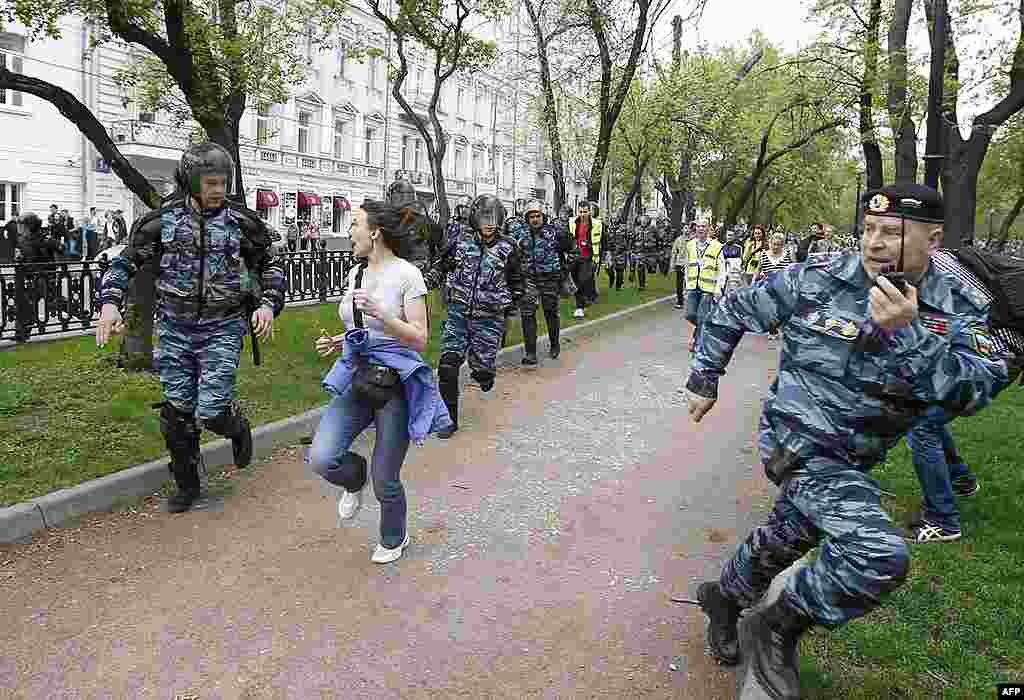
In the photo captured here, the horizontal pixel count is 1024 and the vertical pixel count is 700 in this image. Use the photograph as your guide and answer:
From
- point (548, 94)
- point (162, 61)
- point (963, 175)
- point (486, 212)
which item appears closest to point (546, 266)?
point (486, 212)

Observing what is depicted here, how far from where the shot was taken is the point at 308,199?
3816 centimetres

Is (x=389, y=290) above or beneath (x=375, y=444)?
above

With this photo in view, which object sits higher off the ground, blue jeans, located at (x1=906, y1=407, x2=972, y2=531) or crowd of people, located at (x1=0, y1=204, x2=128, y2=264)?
crowd of people, located at (x1=0, y1=204, x2=128, y2=264)

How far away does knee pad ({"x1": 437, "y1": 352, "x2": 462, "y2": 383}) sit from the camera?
767 cm

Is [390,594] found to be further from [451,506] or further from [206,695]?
[451,506]

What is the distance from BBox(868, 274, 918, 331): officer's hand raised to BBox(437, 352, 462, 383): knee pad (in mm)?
5152

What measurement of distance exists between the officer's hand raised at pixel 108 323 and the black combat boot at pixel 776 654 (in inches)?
138

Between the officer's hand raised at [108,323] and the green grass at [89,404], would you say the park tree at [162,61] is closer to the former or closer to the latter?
the green grass at [89,404]

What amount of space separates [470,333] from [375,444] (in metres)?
3.36

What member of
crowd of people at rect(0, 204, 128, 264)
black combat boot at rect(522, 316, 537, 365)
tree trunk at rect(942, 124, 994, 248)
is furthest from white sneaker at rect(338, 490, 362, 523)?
crowd of people at rect(0, 204, 128, 264)

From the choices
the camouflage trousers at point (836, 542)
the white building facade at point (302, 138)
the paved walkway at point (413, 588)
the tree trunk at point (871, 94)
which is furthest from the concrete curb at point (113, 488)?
the tree trunk at point (871, 94)

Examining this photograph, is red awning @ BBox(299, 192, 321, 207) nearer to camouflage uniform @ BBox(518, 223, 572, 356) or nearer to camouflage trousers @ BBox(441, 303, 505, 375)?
camouflage uniform @ BBox(518, 223, 572, 356)

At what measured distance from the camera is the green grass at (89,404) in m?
5.75

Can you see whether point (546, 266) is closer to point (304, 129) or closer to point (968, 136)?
point (968, 136)
